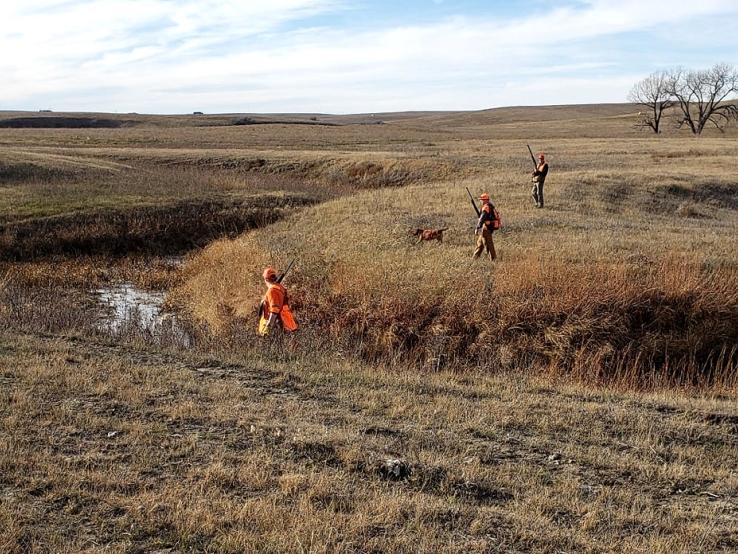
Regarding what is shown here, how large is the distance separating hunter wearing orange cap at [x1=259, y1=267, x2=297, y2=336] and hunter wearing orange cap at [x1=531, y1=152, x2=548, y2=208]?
452 inches

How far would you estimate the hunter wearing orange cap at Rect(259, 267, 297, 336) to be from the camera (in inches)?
430

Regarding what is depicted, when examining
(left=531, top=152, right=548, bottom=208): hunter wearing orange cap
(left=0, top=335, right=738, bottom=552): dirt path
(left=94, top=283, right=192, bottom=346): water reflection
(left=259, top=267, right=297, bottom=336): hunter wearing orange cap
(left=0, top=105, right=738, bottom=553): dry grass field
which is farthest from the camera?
(left=531, top=152, right=548, bottom=208): hunter wearing orange cap

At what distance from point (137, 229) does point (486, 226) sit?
1252cm

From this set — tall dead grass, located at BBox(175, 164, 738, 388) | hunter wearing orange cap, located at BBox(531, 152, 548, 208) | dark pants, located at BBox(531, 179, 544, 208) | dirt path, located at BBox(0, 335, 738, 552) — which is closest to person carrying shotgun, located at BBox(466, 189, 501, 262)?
tall dead grass, located at BBox(175, 164, 738, 388)

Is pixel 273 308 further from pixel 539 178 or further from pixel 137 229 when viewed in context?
pixel 137 229

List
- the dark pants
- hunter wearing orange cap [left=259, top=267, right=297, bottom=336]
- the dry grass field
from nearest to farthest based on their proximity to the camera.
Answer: the dry grass field, hunter wearing orange cap [left=259, top=267, right=297, bottom=336], the dark pants

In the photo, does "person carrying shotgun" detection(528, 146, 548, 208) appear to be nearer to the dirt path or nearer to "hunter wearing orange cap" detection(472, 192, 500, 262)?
"hunter wearing orange cap" detection(472, 192, 500, 262)

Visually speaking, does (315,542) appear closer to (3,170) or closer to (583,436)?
(583,436)

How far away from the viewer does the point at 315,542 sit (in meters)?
5.16

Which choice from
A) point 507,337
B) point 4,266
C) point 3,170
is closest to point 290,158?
point 3,170

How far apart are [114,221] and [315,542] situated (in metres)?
19.6

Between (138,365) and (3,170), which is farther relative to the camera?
(3,170)

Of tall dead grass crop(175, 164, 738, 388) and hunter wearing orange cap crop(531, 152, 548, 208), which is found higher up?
hunter wearing orange cap crop(531, 152, 548, 208)

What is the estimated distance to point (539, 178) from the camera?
21125mm
